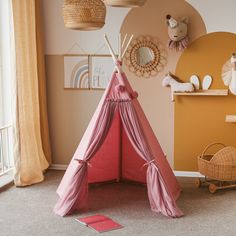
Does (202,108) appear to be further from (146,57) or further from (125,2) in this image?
(125,2)

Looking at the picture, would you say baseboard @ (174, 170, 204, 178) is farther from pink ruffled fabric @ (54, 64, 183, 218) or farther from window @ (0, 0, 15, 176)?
window @ (0, 0, 15, 176)

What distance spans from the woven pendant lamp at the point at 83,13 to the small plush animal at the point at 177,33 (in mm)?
1174

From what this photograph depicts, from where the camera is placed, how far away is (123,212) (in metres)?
4.13

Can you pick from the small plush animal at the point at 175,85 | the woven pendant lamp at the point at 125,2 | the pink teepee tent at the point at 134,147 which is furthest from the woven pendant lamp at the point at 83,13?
the small plush animal at the point at 175,85

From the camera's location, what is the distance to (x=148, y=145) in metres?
4.14

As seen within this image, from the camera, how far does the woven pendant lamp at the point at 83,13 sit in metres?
3.94

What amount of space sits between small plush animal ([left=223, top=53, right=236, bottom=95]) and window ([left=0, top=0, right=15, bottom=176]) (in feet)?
7.92

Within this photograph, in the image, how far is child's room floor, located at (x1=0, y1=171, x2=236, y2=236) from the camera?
146 inches

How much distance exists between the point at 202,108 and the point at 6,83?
231cm

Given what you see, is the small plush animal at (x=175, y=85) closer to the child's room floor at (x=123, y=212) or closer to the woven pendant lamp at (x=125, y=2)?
the child's room floor at (x=123, y=212)

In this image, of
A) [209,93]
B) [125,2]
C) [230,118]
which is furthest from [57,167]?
[125,2]

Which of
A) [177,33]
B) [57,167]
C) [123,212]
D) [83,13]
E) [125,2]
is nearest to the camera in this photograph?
[125,2]

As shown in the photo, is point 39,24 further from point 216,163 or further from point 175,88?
point 216,163

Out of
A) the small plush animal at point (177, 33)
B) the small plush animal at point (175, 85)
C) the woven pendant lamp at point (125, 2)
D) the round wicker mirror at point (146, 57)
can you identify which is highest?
the woven pendant lamp at point (125, 2)
